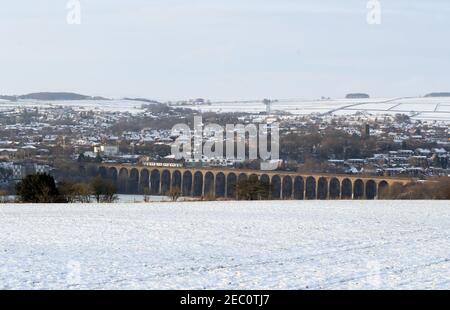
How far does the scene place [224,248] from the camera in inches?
731

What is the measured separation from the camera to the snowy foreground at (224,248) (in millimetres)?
14234

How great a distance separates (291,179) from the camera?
A: 71625 mm

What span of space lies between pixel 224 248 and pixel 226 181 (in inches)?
2047

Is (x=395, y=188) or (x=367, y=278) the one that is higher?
(x=367, y=278)

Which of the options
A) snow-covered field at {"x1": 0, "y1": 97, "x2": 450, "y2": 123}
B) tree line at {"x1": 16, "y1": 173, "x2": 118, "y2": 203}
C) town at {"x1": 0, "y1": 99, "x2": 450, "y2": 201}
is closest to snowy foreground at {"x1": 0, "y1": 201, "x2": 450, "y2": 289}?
tree line at {"x1": 16, "y1": 173, "x2": 118, "y2": 203}

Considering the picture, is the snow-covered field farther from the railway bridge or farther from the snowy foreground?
the snowy foreground

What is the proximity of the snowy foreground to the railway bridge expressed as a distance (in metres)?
35.8

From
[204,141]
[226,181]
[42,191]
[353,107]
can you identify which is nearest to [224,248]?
[42,191]

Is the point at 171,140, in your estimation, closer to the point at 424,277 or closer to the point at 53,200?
the point at 53,200

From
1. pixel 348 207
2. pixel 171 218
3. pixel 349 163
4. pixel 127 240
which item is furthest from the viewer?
pixel 349 163

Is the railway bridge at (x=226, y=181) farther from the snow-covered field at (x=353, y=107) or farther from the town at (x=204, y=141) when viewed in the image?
the snow-covered field at (x=353, y=107)

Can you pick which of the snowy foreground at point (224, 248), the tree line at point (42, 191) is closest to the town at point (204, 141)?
the tree line at point (42, 191)

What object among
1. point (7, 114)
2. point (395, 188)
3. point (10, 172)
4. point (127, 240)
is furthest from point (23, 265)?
point (7, 114)

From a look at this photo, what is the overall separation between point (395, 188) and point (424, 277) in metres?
48.8
